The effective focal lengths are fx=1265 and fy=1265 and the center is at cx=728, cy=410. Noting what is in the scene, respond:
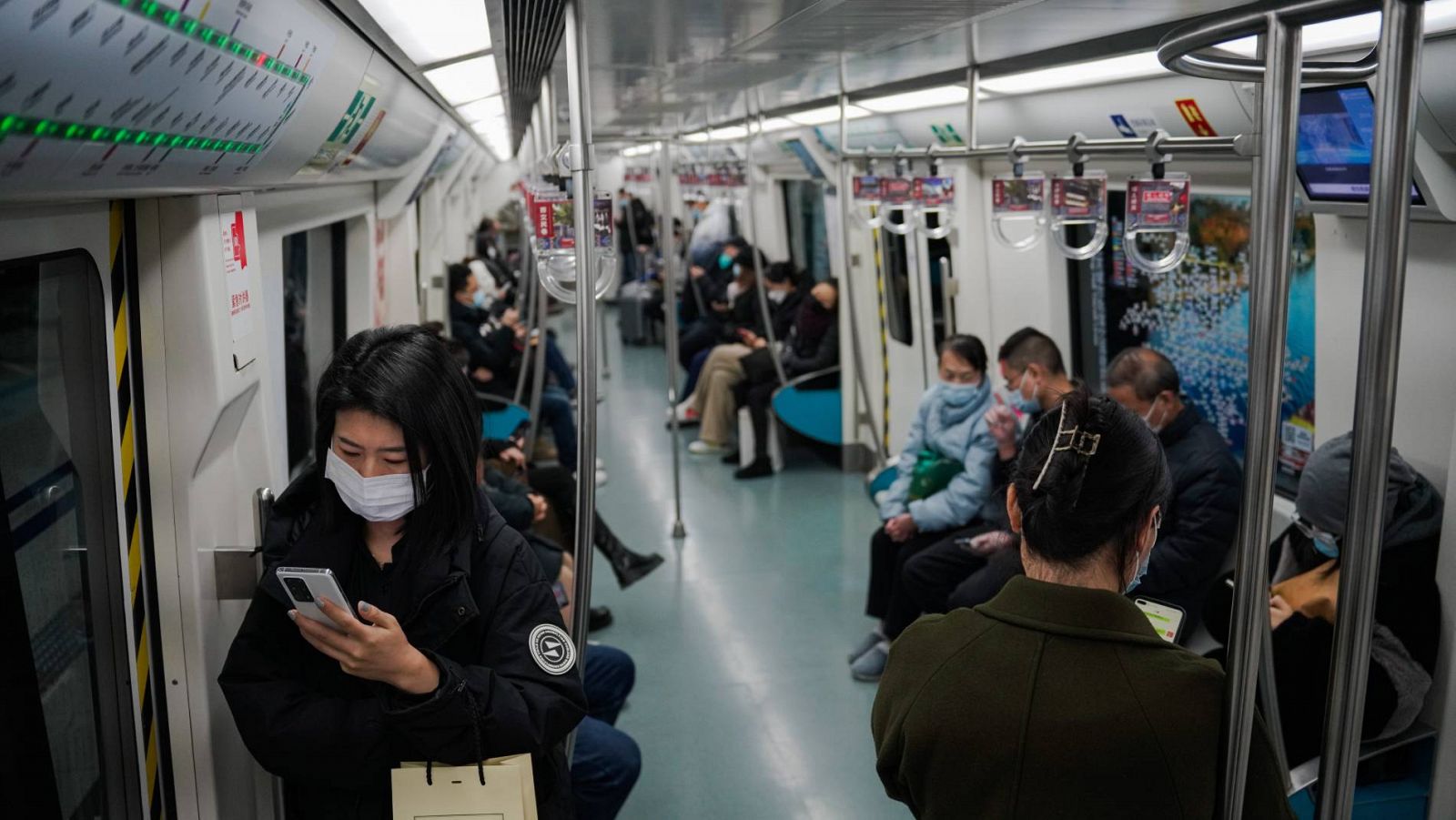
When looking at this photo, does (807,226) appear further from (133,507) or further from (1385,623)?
(133,507)

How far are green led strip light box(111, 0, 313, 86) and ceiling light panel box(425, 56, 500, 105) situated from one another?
1.87 meters

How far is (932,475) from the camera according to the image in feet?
16.7

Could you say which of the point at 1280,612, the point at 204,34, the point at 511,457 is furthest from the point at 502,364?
the point at 204,34

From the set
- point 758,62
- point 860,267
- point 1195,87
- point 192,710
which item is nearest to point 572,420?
point 860,267

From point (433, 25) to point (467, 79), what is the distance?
135cm

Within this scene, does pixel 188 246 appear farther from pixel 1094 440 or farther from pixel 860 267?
pixel 860 267

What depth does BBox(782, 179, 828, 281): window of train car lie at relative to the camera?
10883 millimetres

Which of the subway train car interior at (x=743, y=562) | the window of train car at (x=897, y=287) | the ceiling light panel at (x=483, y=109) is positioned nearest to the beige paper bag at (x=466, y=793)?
the subway train car interior at (x=743, y=562)

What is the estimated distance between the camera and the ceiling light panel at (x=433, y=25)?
255 cm

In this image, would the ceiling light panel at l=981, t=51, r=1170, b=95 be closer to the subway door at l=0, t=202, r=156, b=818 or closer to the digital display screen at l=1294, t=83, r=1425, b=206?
the digital display screen at l=1294, t=83, r=1425, b=206

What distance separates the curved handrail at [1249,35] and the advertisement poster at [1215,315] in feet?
8.63

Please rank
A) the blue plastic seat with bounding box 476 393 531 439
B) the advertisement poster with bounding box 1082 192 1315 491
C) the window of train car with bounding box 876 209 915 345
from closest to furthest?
the advertisement poster with bounding box 1082 192 1315 491
the blue plastic seat with bounding box 476 393 531 439
the window of train car with bounding box 876 209 915 345

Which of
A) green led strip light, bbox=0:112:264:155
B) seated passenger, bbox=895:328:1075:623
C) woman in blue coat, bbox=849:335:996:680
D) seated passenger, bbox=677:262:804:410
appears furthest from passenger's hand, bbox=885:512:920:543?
seated passenger, bbox=677:262:804:410


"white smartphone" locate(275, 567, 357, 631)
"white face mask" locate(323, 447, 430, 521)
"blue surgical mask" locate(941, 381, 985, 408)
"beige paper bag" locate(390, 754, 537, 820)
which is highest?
"white face mask" locate(323, 447, 430, 521)
